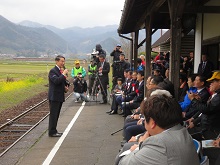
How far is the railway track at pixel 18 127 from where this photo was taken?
21.8ft

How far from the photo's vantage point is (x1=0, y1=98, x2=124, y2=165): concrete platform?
5285 mm

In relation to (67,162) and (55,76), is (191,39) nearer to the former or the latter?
(55,76)

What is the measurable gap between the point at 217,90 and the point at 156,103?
227 cm

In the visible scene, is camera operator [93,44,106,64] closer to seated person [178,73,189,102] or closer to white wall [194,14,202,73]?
white wall [194,14,202,73]

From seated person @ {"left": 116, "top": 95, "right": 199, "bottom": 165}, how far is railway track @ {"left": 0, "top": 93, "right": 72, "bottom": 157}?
4052 millimetres

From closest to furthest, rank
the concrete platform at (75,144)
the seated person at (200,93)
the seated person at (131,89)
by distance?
the seated person at (200,93) → the concrete platform at (75,144) → the seated person at (131,89)

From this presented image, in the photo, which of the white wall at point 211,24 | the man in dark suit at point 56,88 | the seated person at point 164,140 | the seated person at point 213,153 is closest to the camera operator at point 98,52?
the white wall at point 211,24

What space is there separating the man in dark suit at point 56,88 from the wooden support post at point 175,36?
2.28m

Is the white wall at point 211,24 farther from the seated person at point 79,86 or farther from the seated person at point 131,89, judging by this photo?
the seated person at point 79,86

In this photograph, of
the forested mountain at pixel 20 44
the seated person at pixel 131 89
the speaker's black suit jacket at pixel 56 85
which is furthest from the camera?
the forested mountain at pixel 20 44

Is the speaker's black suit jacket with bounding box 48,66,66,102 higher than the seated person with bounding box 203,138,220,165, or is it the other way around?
the speaker's black suit jacket with bounding box 48,66,66,102

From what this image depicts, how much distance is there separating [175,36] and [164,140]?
139 inches

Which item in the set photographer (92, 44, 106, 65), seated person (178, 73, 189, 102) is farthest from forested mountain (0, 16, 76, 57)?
seated person (178, 73, 189, 102)

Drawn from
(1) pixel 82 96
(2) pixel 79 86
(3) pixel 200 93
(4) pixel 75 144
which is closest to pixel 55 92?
(4) pixel 75 144
